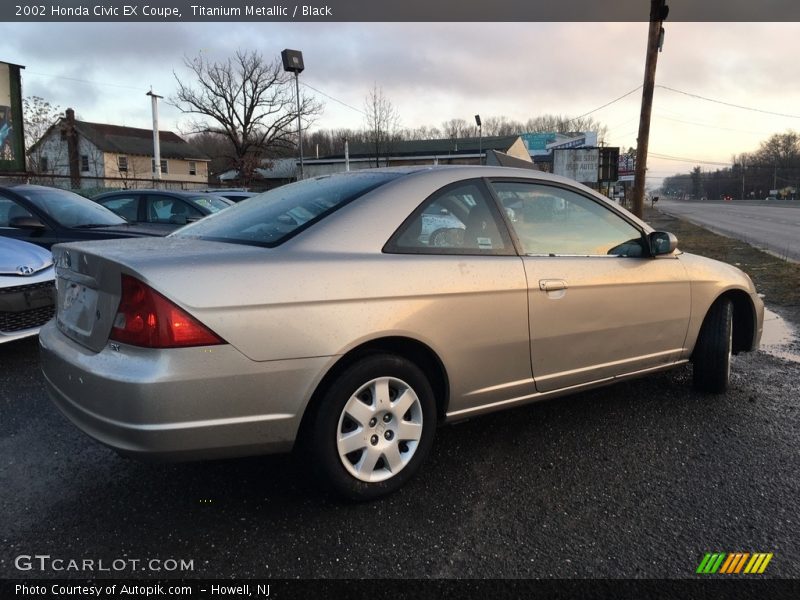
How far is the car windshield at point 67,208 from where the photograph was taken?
21.4 ft

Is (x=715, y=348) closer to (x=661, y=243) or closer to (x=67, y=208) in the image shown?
(x=661, y=243)

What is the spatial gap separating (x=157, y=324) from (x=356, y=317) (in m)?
0.79

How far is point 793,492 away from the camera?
2816 mm

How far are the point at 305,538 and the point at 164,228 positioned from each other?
625cm

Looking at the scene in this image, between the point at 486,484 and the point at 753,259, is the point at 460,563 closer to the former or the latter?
the point at 486,484

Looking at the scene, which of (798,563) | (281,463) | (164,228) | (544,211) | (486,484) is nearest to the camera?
(798,563)

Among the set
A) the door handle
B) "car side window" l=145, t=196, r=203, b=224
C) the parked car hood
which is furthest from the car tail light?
"car side window" l=145, t=196, r=203, b=224

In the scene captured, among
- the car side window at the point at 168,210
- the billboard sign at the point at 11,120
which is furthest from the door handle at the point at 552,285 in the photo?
the billboard sign at the point at 11,120

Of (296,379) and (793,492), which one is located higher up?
(296,379)

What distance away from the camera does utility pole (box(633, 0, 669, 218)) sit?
1368 centimetres

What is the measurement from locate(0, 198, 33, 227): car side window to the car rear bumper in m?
4.93

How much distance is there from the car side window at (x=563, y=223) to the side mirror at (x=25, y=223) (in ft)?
17.4

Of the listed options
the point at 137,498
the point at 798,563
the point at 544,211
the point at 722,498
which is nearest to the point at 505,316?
the point at 544,211

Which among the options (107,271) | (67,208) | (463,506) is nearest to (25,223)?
(67,208)
